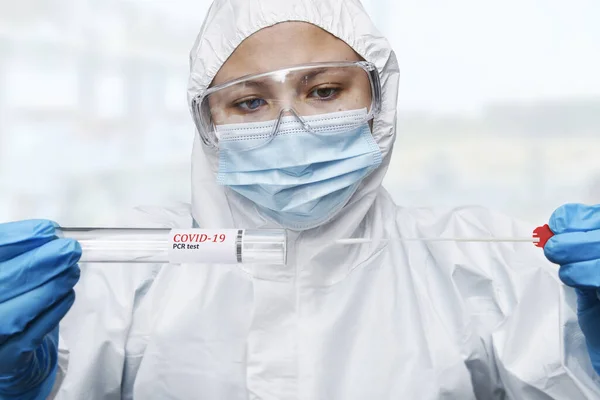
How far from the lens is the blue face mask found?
1194 millimetres

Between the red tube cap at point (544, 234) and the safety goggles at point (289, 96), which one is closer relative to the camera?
the red tube cap at point (544, 234)

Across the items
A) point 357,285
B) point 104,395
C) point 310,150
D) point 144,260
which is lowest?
point 104,395

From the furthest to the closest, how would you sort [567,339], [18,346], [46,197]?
[46,197] < [567,339] < [18,346]

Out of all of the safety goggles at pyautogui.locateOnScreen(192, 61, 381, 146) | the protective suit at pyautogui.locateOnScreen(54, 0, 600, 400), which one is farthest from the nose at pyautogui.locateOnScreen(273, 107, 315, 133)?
the protective suit at pyautogui.locateOnScreen(54, 0, 600, 400)

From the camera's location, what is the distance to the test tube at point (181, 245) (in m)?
1.01

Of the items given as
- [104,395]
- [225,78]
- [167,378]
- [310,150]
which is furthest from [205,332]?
[225,78]

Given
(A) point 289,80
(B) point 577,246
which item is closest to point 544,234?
(B) point 577,246

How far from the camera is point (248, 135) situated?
4.04 ft

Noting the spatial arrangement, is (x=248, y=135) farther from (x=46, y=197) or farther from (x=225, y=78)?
(x=46, y=197)

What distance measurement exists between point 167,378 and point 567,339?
0.86 meters

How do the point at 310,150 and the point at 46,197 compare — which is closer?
the point at 310,150

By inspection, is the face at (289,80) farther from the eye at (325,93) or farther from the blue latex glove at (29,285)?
the blue latex glove at (29,285)

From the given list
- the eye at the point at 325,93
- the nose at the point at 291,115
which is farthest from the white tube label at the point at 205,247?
the eye at the point at 325,93

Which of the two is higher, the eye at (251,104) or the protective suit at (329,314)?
the eye at (251,104)
